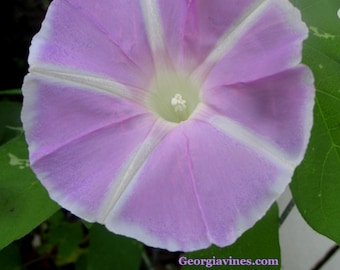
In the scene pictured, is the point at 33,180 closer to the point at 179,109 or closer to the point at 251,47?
the point at 179,109

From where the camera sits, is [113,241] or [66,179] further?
[113,241]

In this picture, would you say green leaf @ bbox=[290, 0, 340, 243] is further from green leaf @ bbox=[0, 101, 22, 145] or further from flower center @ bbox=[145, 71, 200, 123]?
green leaf @ bbox=[0, 101, 22, 145]

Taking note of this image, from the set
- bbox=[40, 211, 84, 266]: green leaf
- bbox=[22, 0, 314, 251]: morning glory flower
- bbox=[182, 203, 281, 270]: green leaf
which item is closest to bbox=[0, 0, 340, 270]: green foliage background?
bbox=[182, 203, 281, 270]: green leaf

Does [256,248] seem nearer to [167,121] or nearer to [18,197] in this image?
[167,121]

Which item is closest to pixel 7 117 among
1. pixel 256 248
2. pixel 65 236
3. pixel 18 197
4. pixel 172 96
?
pixel 65 236

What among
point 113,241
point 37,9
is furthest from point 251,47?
point 37,9

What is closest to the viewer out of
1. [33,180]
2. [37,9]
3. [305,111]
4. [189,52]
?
[305,111]
